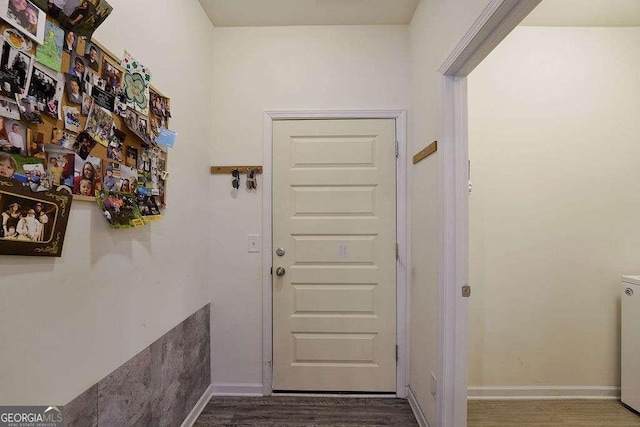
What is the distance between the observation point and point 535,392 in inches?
85.3

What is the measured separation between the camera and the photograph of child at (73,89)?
3.18 feet

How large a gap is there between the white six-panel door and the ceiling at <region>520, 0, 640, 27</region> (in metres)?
1.20

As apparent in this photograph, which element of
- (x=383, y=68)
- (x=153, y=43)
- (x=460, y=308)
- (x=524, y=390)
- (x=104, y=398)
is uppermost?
(x=383, y=68)

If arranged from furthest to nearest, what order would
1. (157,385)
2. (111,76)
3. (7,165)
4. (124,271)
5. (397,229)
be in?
(397,229), (157,385), (124,271), (111,76), (7,165)

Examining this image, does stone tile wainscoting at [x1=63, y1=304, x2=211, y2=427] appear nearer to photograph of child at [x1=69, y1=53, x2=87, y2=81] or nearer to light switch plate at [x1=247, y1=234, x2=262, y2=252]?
light switch plate at [x1=247, y1=234, x2=262, y2=252]

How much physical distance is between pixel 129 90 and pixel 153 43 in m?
0.35

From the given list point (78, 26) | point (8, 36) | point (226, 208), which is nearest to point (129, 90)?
point (78, 26)

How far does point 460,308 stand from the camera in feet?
4.97

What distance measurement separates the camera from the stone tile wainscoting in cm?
111

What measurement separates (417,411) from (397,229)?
1.18 metres

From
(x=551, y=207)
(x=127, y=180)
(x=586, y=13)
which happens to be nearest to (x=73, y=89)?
(x=127, y=180)

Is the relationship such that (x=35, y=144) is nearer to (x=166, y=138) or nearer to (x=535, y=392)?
(x=166, y=138)

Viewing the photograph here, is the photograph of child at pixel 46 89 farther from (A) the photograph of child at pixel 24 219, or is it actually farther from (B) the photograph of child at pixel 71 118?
(A) the photograph of child at pixel 24 219

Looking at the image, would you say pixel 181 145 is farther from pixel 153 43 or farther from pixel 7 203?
pixel 7 203
